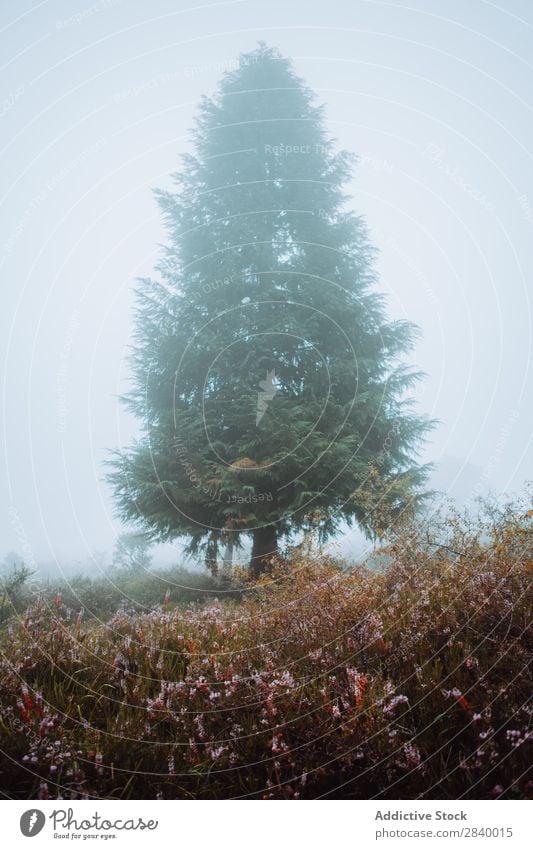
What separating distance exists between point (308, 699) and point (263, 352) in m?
7.82

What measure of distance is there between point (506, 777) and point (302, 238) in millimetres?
11679

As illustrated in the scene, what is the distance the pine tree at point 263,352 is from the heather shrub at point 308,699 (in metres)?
3.48

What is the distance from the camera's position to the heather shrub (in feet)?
5.53

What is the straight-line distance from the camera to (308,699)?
210 cm

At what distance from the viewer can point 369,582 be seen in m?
3.55

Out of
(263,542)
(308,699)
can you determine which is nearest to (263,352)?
(263,542)

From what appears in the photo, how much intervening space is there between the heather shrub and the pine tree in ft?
11.4

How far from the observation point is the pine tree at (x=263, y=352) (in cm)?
816
